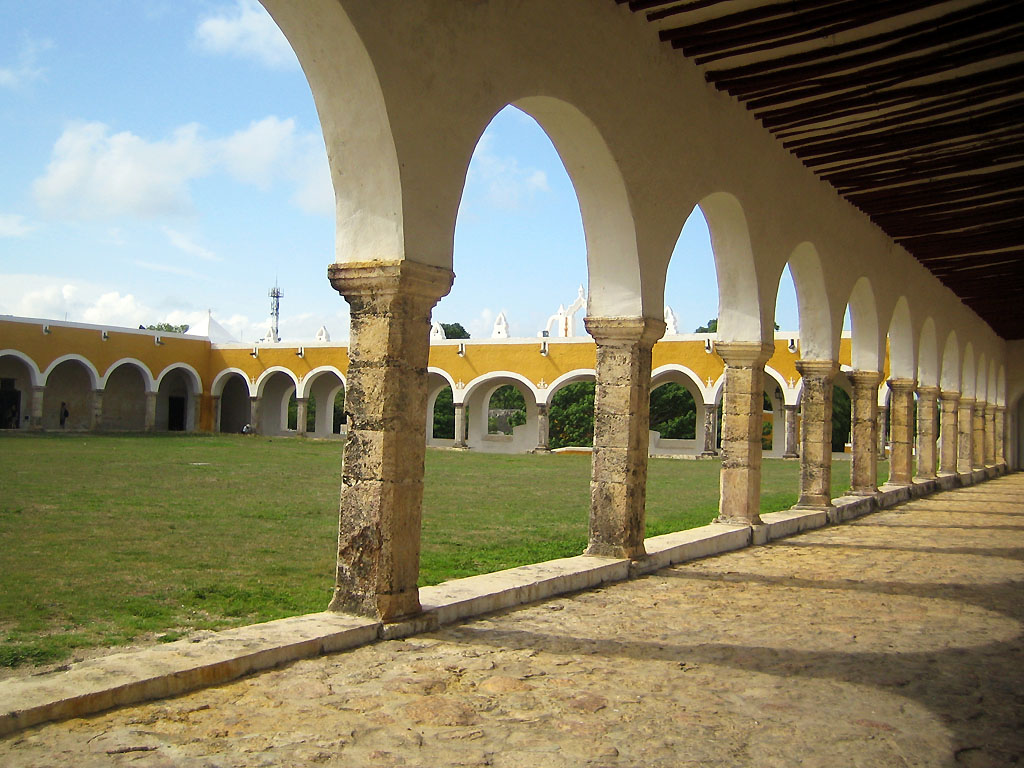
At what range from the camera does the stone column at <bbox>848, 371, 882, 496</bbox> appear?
41.0ft

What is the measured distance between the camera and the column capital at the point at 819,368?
1055cm

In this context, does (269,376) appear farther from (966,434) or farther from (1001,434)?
(1001,434)

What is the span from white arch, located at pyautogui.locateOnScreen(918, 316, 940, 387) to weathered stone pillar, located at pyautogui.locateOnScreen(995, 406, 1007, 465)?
881 centimetres

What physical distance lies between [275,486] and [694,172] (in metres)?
8.14

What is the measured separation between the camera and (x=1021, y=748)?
3170 millimetres

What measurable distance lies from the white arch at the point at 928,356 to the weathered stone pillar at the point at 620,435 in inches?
410

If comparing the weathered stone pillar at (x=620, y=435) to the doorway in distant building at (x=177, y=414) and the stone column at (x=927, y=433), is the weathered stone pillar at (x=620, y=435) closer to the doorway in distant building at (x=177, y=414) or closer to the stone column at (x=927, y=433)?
the stone column at (x=927, y=433)

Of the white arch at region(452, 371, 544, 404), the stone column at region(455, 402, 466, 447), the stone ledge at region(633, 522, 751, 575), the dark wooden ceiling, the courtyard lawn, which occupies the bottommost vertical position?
the courtyard lawn

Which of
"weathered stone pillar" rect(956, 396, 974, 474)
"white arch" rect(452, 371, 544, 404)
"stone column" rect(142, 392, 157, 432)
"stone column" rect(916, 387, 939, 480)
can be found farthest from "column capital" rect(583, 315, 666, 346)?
"stone column" rect(142, 392, 157, 432)

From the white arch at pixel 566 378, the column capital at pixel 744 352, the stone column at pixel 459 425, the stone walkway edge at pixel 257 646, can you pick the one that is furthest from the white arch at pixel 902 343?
the stone column at pixel 459 425

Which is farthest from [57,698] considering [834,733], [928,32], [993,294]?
[993,294]

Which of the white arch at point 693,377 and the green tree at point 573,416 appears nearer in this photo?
the white arch at point 693,377

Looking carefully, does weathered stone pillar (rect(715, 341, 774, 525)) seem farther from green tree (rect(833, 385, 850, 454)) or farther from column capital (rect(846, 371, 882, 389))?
green tree (rect(833, 385, 850, 454))

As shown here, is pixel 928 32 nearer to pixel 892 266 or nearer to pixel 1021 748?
pixel 1021 748
